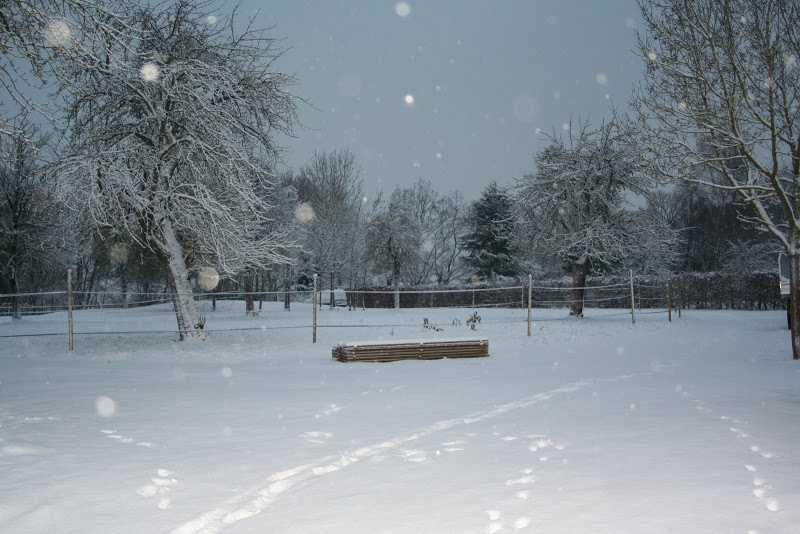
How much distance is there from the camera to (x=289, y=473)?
4133 mm

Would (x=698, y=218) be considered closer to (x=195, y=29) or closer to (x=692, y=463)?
(x=195, y=29)

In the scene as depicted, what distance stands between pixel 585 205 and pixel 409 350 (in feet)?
47.9

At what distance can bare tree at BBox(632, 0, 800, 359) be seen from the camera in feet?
30.8

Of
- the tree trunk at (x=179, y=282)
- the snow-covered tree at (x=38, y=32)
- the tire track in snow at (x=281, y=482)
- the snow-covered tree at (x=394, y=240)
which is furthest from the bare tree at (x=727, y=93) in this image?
the snow-covered tree at (x=394, y=240)

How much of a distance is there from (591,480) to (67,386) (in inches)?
274

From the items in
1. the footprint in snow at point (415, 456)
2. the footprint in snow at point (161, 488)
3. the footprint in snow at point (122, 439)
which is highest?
the footprint in snow at point (161, 488)

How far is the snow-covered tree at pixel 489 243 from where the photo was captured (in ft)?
144

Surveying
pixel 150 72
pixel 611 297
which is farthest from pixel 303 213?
pixel 150 72

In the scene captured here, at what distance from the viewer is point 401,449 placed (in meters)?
4.79

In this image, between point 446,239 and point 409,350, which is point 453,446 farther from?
point 446,239

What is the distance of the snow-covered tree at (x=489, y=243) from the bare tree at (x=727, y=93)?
32.3 meters

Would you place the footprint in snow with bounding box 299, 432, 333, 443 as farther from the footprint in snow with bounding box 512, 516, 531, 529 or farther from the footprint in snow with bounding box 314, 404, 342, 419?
the footprint in snow with bounding box 512, 516, 531, 529

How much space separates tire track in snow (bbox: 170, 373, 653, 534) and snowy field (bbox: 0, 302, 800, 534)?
0.06 feet

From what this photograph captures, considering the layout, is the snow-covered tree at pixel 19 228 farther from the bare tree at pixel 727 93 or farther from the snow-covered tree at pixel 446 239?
the snow-covered tree at pixel 446 239
